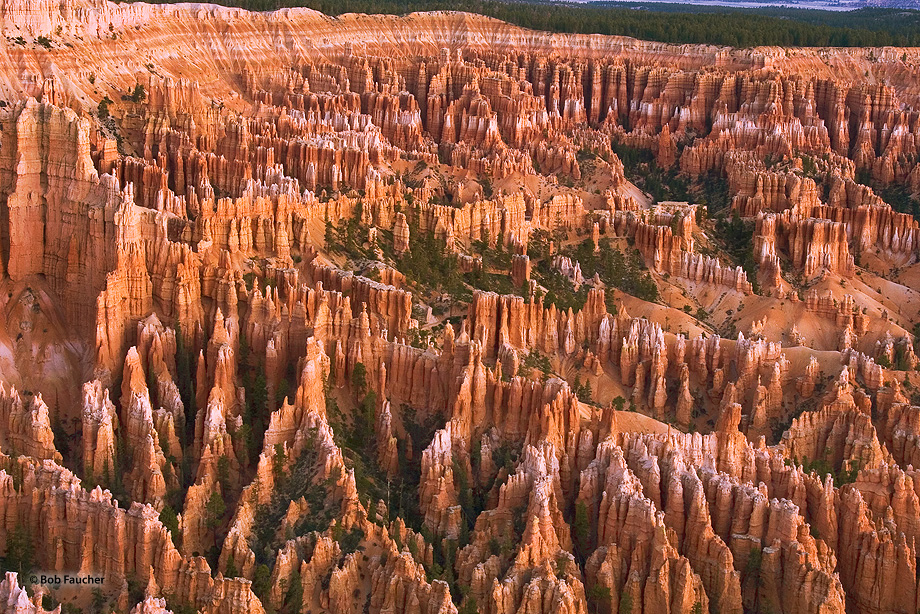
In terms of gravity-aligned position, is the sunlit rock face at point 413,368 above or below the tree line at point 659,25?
below

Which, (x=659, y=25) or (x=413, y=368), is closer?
(x=413, y=368)

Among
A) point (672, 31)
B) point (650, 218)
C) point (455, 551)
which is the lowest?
point (455, 551)

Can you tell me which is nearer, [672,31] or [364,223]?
[364,223]

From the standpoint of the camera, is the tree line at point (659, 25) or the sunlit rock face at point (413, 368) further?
the tree line at point (659, 25)

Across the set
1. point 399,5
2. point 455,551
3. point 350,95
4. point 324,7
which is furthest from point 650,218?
point 399,5

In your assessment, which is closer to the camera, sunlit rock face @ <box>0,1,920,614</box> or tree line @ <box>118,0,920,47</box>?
sunlit rock face @ <box>0,1,920,614</box>

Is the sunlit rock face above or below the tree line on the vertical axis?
below

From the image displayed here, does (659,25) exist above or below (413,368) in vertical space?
above

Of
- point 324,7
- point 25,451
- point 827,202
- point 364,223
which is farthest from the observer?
point 324,7

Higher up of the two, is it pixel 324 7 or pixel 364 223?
pixel 324 7

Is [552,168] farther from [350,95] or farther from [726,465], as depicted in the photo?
[726,465]

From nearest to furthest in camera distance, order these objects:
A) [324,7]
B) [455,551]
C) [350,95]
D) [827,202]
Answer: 1. [455,551]
2. [827,202]
3. [350,95]
4. [324,7]
